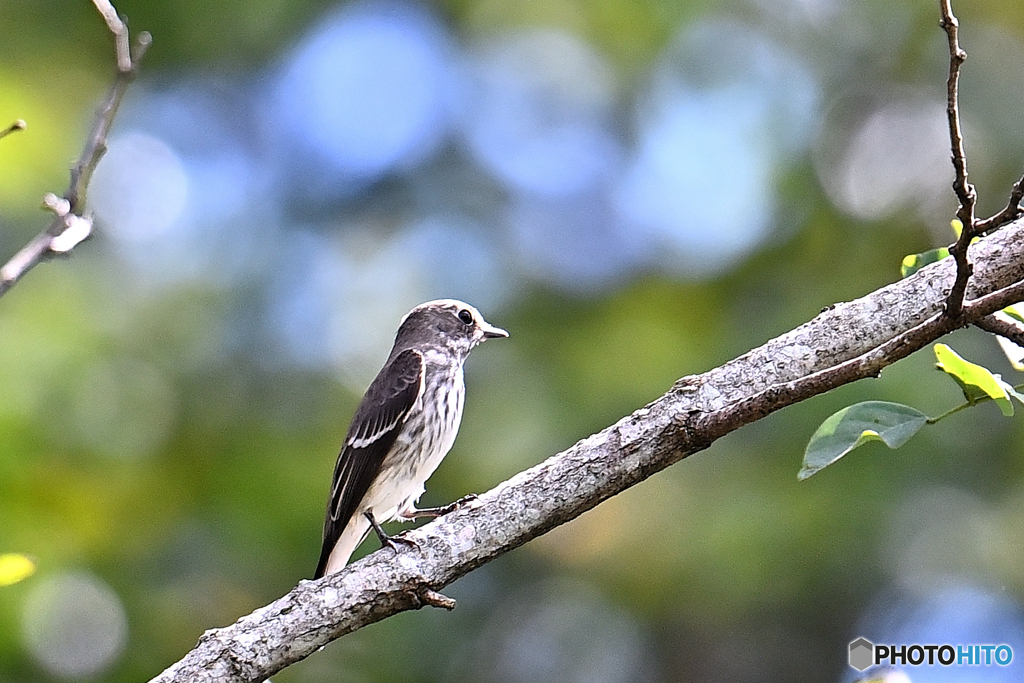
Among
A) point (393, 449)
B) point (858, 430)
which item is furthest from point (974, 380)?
point (393, 449)

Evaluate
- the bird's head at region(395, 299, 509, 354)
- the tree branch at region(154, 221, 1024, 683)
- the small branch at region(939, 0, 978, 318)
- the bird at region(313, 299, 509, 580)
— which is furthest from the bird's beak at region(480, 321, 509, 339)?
the small branch at region(939, 0, 978, 318)

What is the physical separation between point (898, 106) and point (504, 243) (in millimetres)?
3283

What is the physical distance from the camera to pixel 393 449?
4.68 meters

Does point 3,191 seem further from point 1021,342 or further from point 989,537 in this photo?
point 989,537

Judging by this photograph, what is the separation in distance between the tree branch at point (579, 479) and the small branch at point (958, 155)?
0.45 meters

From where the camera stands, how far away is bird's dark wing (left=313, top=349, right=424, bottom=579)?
15.2 feet

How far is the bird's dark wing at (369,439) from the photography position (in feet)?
15.2

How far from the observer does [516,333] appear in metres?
8.15

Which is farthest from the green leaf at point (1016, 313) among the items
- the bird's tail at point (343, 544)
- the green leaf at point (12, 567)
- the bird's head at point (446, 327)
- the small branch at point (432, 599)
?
the bird's head at point (446, 327)

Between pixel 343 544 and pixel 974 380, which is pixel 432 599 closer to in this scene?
pixel 974 380

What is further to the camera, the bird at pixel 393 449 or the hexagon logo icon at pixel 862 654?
the bird at pixel 393 449

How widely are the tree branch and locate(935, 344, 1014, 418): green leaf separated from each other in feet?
1.01

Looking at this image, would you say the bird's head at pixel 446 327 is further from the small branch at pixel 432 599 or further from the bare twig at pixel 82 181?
the bare twig at pixel 82 181

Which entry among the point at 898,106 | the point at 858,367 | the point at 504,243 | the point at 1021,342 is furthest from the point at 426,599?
the point at 898,106
